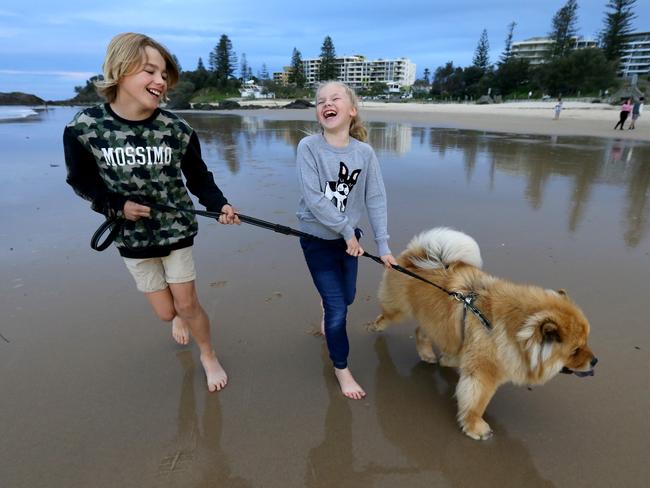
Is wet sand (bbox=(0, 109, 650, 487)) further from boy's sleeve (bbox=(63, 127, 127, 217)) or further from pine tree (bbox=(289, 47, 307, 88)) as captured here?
pine tree (bbox=(289, 47, 307, 88))

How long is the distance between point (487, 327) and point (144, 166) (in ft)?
6.99

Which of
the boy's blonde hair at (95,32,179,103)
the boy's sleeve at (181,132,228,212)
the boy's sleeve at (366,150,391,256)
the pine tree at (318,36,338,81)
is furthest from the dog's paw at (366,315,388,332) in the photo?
the pine tree at (318,36,338,81)

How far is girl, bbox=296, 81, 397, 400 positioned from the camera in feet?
7.57

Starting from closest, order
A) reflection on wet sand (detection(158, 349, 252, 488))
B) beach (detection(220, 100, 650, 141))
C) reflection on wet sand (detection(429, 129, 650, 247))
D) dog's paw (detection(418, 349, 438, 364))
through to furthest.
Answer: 1. reflection on wet sand (detection(158, 349, 252, 488))
2. dog's paw (detection(418, 349, 438, 364))
3. reflection on wet sand (detection(429, 129, 650, 247))
4. beach (detection(220, 100, 650, 141))

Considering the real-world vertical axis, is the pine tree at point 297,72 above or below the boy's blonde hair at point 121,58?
above

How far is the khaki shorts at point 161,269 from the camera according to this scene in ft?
7.66

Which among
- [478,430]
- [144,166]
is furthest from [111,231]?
[478,430]

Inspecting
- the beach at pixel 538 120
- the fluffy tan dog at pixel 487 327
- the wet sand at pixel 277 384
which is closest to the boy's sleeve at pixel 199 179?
the wet sand at pixel 277 384

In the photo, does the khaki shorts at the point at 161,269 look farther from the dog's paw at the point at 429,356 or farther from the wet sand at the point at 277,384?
the dog's paw at the point at 429,356

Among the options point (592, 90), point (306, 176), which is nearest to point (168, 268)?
point (306, 176)

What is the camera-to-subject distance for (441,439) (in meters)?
2.18

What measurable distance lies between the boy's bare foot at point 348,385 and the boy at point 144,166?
84 centimetres

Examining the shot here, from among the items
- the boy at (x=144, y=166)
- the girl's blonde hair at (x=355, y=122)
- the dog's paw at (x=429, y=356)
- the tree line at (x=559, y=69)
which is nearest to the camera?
the boy at (x=144, y=166)

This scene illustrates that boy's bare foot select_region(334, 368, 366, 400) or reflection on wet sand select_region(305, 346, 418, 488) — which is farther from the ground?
boy's bare foot select_region(334, 368, 366, 400)
